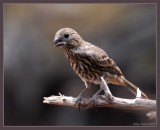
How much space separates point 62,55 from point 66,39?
197 cm

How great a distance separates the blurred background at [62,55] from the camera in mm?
6957

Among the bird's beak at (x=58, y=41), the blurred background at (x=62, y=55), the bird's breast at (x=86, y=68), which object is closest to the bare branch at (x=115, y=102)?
the bird's breast at (x=86, y=68)

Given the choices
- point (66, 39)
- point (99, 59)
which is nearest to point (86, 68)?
point (99, 59)

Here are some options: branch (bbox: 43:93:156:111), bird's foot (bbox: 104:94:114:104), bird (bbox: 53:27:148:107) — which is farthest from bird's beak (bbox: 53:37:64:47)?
bird's foot (bbox: 104:94:114:104)

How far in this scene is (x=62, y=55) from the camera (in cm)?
767

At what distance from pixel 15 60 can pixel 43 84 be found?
1.84 feet

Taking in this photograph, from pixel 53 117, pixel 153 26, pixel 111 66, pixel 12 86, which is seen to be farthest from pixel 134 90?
pixel 12 86

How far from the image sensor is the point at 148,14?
22.7 feet

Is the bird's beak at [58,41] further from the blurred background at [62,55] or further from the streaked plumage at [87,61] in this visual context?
the blurred background at [62,55]

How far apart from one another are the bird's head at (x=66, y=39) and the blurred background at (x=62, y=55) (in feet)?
3.99

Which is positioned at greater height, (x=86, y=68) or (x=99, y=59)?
(x=99, y=59)

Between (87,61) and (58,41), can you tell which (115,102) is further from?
(58,41)

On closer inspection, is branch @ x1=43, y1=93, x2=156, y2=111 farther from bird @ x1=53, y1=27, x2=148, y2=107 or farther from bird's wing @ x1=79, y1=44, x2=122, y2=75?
bird's wing @ x1=79, y1=44, x2=122, y2=75

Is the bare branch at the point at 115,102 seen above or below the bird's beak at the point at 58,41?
below
